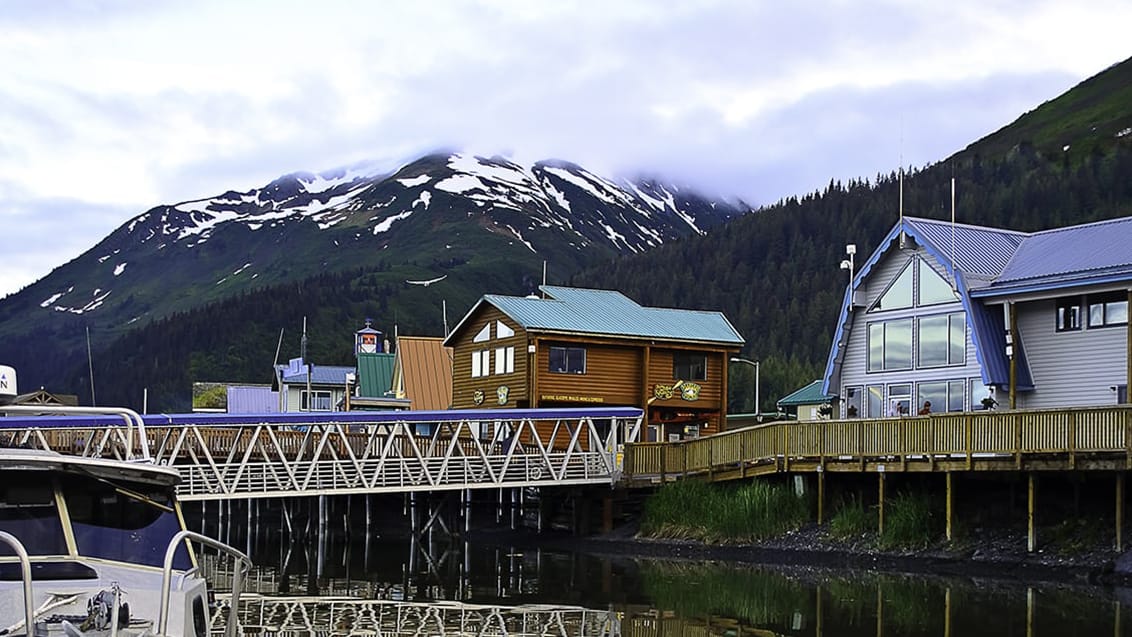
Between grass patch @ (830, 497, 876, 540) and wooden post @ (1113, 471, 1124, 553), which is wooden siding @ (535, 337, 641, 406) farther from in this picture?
wooden post @ (1113, 471, 1124, 553)

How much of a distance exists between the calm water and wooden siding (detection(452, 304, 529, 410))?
14325mm

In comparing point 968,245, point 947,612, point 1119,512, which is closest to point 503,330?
point 968,245

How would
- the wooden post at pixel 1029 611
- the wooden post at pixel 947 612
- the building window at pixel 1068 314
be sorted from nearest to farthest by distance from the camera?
1. the wooden post at pixel 1029 611
2. the wooden post at pixel 947 612
3. the building window at pixel 1068 314

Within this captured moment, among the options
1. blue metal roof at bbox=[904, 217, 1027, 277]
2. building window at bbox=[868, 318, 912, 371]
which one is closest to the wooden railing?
building window at bbox=[868, 318, 912, 371]

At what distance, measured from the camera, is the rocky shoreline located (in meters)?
31.8

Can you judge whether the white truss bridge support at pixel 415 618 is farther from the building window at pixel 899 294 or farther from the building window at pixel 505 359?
the building window at pixel 505 359

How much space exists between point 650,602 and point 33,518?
1719 centimetres

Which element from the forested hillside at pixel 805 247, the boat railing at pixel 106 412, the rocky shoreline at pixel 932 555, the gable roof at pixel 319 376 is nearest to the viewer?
the boat railing at pixel 106 412

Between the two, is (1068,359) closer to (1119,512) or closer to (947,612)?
(1119,512)

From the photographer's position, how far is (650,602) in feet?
94.9

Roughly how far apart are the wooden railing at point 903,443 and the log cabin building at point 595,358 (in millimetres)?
8164

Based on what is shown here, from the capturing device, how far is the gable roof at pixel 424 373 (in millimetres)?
71562

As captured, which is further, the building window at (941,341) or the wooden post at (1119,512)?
the building window at (941,341)

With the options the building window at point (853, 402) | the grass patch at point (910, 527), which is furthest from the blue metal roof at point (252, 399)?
the grass patch at point (910, 527)
